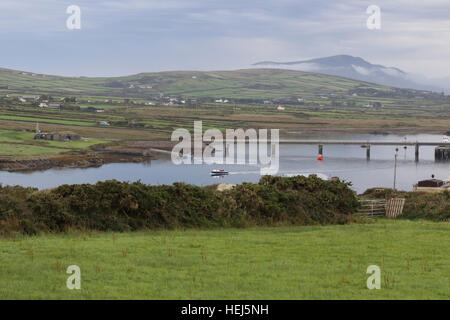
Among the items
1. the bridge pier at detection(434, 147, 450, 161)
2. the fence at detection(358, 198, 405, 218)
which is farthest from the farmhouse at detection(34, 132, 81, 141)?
the fence at detection(358, 198, 405, 218)

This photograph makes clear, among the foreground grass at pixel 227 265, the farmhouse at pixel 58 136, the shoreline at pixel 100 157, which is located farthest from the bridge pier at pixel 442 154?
the foreground grass at pixel 227 265

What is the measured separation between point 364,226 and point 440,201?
262 inches

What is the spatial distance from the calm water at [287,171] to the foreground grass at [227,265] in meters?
49.1

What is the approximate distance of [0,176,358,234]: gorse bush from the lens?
1633 centimetres

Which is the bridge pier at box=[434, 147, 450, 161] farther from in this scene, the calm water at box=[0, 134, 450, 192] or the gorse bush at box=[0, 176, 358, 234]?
the gorse bush at box=[0, 176, 358, 234]

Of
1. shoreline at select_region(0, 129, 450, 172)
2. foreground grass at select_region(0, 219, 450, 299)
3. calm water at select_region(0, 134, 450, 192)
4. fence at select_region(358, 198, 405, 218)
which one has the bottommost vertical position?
calm water at select_region(0, 134, 450, 192)

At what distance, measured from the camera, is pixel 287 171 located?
256 ft

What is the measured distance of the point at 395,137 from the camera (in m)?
142

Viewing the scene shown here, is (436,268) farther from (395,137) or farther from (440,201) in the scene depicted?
(395,137)

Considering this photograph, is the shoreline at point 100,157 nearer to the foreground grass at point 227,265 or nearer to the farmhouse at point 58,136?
the farmhouse at point 58,136

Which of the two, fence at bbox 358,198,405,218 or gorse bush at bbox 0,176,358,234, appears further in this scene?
fence at bbox 358,198,405,218

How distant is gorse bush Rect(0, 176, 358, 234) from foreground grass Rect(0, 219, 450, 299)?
141 centimetres

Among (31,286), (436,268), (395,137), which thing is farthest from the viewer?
(395,137)
